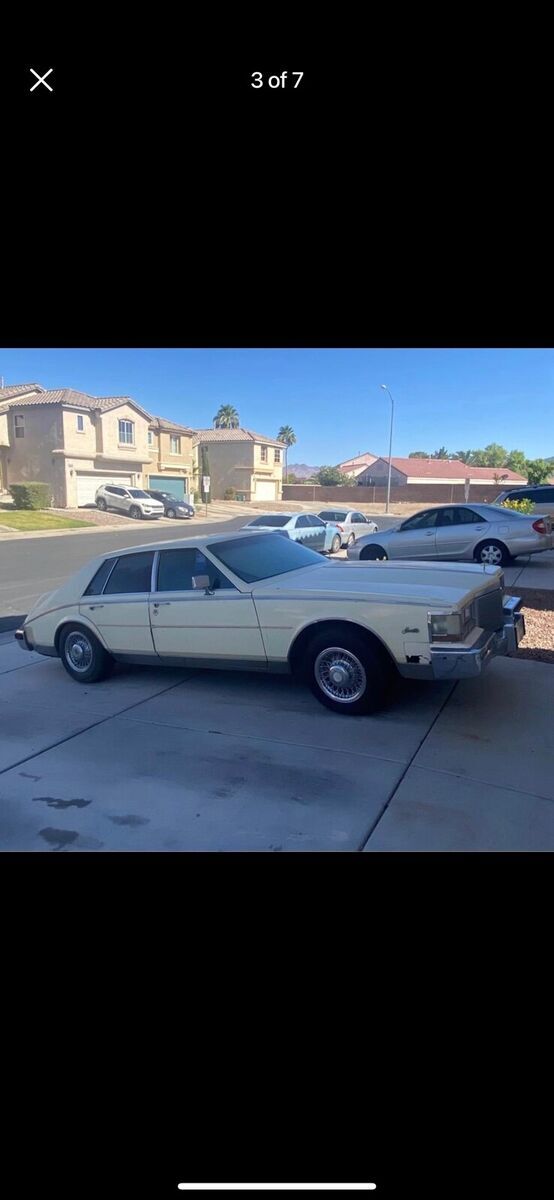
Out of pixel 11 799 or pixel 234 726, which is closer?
pixel 11 799

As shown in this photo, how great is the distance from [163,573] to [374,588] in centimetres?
197

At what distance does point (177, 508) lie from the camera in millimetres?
32531

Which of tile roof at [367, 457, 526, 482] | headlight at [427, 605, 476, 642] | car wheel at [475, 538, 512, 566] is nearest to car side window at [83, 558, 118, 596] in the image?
headlight at [427, 605, 476, 642]

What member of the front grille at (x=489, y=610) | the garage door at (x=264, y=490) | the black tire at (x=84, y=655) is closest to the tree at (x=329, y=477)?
the garage door at (x=264, y=490)

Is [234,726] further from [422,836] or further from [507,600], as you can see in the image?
[507,600]

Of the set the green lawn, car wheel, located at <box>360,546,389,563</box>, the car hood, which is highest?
the car hood

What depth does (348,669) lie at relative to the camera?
4.65 meters

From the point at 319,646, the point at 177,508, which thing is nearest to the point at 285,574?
the point at 319,646

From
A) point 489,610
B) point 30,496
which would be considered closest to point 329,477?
point 30,496

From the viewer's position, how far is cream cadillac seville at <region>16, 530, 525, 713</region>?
4.38 metres

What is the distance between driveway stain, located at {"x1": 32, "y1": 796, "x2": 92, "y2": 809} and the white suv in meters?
29.0

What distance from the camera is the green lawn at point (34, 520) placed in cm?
2751

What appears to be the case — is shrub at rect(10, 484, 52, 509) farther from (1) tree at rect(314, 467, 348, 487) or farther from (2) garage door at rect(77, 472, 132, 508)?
(1) tree at rect(314, 467, 348, 487)

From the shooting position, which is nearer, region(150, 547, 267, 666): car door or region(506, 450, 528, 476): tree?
region(150, 547, 267, 666): car door
